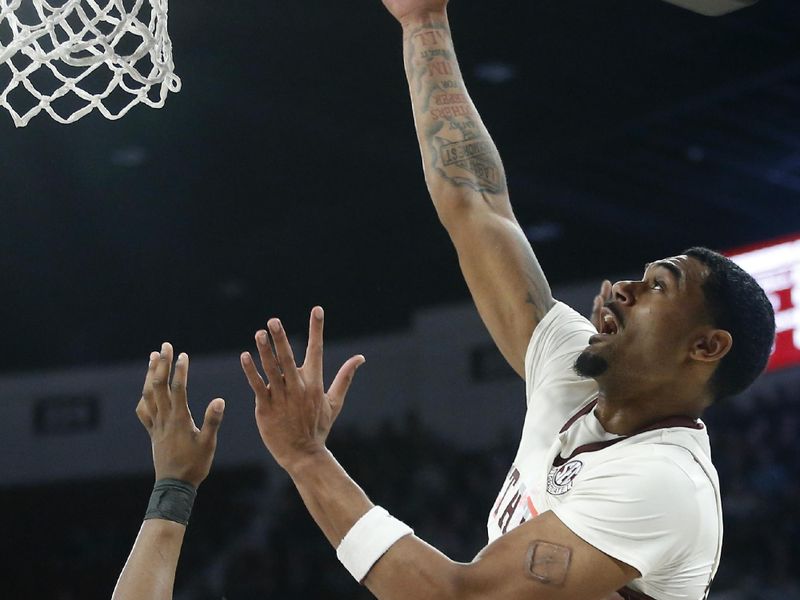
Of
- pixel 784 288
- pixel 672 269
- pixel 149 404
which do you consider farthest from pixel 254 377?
pixel 784 288

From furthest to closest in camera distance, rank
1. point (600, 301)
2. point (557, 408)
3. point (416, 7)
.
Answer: point (416, 7), point (600, 301), point (557, 408)

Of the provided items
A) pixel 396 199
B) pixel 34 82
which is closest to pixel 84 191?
pixel 34 82

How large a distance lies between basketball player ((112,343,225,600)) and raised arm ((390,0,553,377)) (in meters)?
0.69

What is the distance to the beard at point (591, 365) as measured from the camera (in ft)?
5.96

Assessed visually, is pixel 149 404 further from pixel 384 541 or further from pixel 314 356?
pixel 384 541

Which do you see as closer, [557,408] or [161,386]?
[161,386]

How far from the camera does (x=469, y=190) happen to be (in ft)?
7.18

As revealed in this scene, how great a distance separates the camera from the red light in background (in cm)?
584

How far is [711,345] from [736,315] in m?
0.07

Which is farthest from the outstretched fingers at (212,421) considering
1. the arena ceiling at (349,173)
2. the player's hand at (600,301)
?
the arena ceiling at (349,173)

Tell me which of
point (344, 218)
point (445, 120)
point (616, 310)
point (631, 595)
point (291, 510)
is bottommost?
point (291, 510)

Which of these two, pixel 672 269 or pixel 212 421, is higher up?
pixel 672 269

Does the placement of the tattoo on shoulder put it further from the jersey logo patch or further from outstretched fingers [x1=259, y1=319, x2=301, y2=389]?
outstretched fingers [x1=259, y1=319, x2=301, y2=389]

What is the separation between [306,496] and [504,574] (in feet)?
1.07
